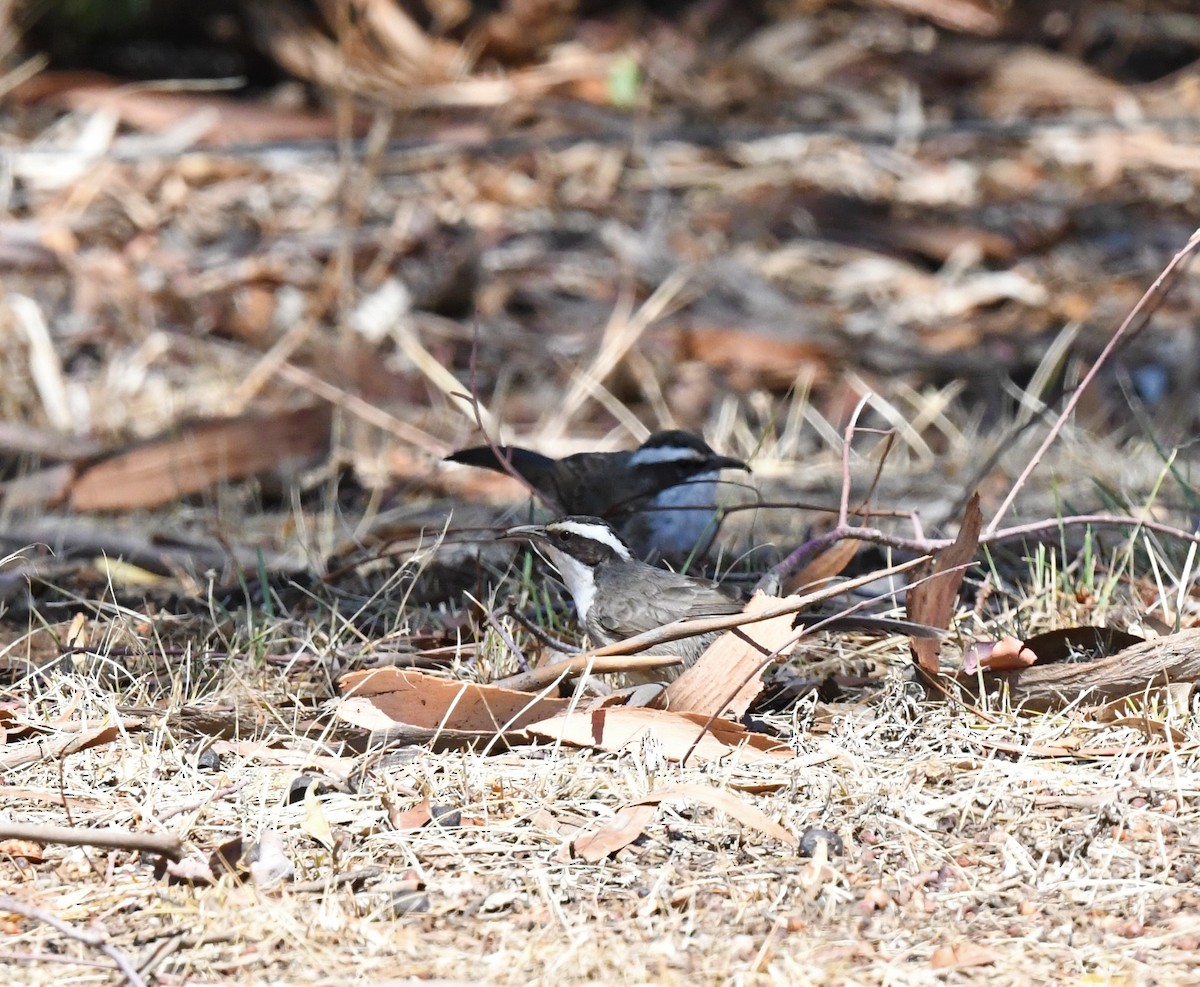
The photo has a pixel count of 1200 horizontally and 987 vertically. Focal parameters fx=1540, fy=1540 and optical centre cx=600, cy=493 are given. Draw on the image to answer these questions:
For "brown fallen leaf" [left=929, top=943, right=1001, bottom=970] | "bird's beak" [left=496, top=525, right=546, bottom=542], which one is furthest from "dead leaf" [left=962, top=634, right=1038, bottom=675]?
"bird's beak" [left=496, top=525, right=546, bottom=542]

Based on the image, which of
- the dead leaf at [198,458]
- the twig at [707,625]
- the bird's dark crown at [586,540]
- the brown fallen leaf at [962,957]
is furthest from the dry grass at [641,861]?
the dead leaf at [198,458]

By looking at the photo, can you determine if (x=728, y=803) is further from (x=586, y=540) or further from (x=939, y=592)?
(x=586, y=540)

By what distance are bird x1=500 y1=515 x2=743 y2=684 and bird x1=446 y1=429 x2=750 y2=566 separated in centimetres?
110

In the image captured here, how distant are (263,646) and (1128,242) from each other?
7330mm

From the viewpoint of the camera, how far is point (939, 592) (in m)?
3.90

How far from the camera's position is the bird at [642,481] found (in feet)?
18.8

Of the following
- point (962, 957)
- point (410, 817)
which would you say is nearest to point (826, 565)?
point (410, 817)

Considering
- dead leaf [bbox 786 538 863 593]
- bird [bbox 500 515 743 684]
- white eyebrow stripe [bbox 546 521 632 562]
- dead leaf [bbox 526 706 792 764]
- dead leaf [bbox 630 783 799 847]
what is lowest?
dead leaf [bbox 786 538 863 593]

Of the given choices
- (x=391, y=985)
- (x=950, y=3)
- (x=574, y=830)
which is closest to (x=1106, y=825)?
(x=574, y=830)

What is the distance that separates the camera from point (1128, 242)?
9.73 m

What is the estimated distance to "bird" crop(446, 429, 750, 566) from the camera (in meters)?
5.73

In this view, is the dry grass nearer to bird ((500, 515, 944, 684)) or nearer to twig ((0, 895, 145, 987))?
twig ((0, 895, 145, 987))

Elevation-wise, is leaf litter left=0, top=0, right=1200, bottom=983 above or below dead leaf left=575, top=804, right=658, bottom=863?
below

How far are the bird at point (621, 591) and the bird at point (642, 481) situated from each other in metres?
1.10
